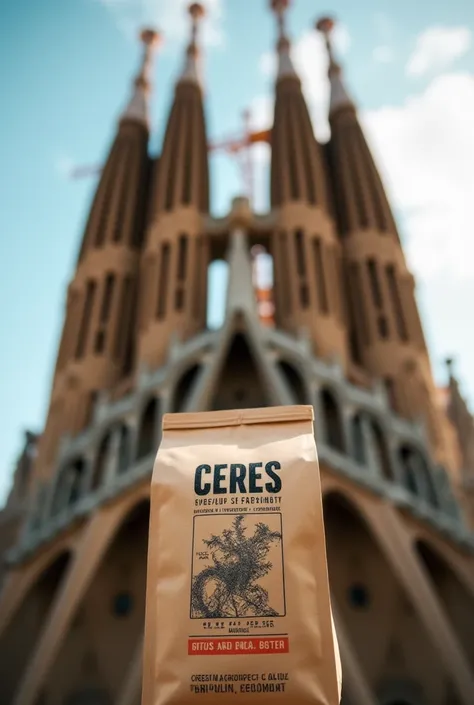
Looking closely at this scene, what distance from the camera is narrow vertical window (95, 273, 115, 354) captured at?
18.1m

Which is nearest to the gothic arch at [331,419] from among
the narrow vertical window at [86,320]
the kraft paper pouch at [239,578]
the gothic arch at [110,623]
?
the gothic arch at [110,623]

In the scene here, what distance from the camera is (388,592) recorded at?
44.5 ft

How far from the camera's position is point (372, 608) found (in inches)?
533

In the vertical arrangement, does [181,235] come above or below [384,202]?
below

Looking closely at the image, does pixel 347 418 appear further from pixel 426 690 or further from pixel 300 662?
pixel 300 662

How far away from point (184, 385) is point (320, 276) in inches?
210

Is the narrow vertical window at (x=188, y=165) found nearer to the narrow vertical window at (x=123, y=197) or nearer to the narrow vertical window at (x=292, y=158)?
the narrow vertical window at (x=123, y=197)

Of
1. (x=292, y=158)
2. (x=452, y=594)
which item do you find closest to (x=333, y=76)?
(x=292, y=158)

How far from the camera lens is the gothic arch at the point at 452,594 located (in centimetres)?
1287

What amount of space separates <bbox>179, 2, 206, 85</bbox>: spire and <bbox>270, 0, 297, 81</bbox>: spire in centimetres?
336

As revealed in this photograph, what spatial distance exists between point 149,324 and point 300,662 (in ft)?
51.9

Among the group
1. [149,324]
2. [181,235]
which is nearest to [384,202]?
[181,235]

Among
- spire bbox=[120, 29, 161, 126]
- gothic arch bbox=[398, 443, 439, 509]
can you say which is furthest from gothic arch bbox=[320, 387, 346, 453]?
spire bbox=[120, 29, 161, 126]

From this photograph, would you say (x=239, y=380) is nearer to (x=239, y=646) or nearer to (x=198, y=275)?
(x=198, y=275)
